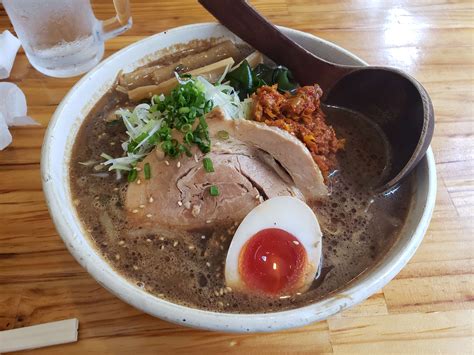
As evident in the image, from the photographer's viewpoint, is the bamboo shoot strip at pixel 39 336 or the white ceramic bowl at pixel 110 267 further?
the bamboo shoot strip at pixel 39 336

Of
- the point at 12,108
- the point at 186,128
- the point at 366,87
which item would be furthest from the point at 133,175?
the point at 366,87

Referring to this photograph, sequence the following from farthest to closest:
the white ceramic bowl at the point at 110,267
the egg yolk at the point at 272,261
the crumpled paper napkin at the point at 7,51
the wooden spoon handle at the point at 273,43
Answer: the crumpled paper napkin at the point at 7,51 < the wooden spoon handle at the point at 273,43 < the egg yolk at the point at 272,261 < the white ceramic bowl at the point at 110,267

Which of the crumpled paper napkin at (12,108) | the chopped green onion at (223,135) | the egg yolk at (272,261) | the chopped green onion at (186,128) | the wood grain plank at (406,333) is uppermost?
the chopped green onion at (186,128)

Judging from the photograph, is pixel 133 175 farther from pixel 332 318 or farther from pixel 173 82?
pixel 332 318

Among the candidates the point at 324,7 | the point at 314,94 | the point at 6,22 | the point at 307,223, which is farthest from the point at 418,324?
the point at 6,22

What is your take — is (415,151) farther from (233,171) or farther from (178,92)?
(178,92)

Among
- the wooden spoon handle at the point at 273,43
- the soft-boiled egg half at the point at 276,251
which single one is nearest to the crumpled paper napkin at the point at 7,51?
the wooden spoon handle at the point at 273,43

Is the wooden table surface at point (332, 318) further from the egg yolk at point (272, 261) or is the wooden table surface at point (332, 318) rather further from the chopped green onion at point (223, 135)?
the chopped green onion at point (223, 135)
